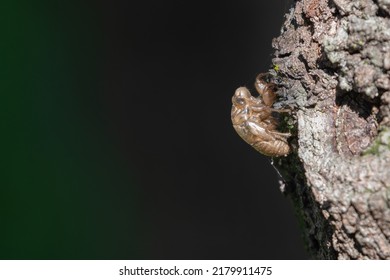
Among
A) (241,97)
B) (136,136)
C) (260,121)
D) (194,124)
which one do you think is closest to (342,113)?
(260,121)

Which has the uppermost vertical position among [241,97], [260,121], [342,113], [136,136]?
[136,136]

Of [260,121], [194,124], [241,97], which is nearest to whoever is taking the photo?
[260,121]

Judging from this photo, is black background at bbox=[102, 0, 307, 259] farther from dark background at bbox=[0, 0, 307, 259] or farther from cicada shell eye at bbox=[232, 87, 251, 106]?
cicada shell eye at bbox=[232, 87, 251, 106]

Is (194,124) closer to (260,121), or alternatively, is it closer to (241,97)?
(241,97)

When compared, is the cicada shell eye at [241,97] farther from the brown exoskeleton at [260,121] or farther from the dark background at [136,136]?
the dark background at [136,136]

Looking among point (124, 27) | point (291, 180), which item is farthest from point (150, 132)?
point (291, 180)
